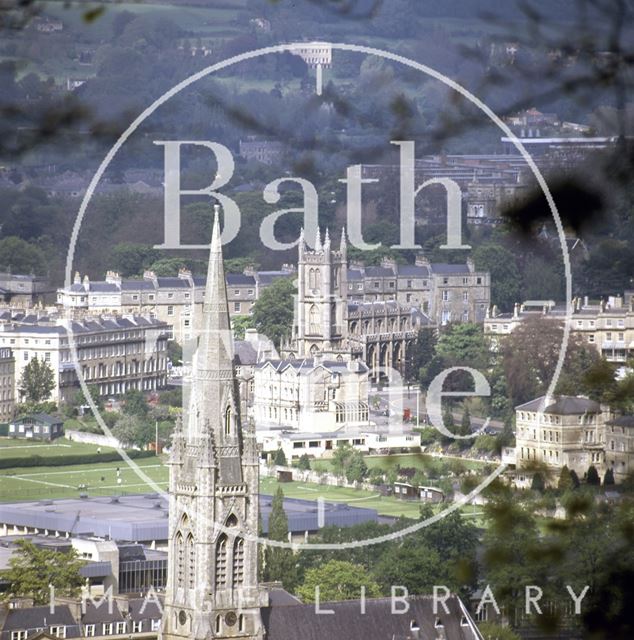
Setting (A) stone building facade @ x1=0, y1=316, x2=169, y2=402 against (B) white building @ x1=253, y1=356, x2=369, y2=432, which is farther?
(A) stone building facade @ x1=0, y1=316, x2=169, y2=402

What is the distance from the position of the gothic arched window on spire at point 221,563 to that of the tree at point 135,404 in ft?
79.8

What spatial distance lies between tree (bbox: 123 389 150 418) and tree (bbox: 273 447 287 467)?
13.5 ft

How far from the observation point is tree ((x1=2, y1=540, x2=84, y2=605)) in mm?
32000

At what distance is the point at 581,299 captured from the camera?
198 feet

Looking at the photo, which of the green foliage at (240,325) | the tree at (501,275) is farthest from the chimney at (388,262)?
the green foliage at (240,325)

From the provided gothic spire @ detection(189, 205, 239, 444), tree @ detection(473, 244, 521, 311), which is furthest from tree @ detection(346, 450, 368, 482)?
tree @ detection(473, 244, 521, 311)

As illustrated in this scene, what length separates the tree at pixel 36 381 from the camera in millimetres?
57594

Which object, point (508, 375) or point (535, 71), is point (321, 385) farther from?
point (535, 71)

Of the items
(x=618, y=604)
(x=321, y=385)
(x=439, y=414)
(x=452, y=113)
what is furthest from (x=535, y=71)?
(x=321, y=385)

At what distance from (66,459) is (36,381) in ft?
35.0

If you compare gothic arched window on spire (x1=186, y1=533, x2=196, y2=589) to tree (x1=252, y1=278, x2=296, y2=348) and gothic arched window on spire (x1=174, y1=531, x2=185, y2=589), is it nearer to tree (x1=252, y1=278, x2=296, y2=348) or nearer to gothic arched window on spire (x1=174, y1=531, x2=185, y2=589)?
gothic arched window on spire (x1=174, y1=531, x2=185, y2=589)

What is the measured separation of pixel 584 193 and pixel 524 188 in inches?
11.5

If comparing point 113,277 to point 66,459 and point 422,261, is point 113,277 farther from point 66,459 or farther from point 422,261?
point 66,459

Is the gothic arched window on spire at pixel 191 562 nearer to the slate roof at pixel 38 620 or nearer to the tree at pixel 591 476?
the slate roof at pixel 38 620
